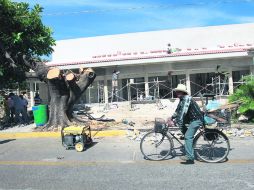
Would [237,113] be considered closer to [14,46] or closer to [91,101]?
[14,46]

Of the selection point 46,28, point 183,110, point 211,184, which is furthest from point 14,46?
point 211,184

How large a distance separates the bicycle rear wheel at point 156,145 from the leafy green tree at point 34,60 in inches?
254

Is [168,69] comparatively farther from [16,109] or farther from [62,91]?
[62,91]

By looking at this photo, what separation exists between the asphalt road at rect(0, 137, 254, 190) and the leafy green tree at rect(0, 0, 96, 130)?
4.21 metres

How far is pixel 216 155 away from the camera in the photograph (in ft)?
29.7

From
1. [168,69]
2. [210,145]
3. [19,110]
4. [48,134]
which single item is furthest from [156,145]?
[168,69]

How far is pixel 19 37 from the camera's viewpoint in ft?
56.5

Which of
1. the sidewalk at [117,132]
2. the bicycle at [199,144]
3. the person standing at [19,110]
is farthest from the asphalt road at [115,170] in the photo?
the person standing at [19,110]

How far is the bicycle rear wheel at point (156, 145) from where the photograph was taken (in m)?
9.24

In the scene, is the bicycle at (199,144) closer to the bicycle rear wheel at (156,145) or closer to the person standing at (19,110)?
the bicycle rear wheel at (156,145)

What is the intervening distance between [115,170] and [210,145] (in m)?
2.12

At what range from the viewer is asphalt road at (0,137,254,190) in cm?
734

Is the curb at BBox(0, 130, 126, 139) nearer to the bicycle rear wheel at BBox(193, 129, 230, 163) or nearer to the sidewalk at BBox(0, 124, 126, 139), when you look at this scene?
the sidewalk at BBox(0, 124, 126, 139)

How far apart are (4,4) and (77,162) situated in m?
10.3
